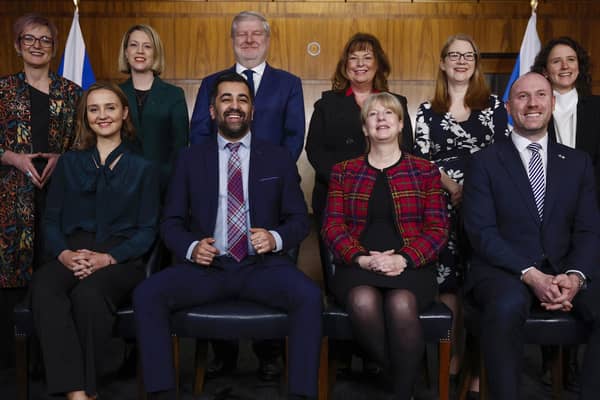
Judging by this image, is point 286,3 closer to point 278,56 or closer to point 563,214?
point 278,56

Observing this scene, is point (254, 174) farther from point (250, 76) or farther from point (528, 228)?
point (528, 228)

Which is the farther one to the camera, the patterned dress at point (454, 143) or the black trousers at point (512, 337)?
the patterned dress at point (454, 143)

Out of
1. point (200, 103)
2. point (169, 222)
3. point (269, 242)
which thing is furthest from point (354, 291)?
point (200, 103)

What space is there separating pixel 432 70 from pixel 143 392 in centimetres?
478

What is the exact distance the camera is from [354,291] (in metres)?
2.52

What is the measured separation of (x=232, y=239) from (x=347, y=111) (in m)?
0.90

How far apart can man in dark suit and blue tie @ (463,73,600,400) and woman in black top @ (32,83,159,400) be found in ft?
4.45

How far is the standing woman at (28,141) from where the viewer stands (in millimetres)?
3121

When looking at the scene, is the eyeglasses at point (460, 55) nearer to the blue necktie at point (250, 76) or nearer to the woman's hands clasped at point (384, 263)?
the blue necktie at point (250, 76)

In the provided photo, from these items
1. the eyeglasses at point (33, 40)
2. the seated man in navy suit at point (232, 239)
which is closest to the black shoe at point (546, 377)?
the seated man in navy suit at point (232, 239)

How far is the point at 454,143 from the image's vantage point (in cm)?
307

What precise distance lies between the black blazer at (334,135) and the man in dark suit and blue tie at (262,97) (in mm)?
78

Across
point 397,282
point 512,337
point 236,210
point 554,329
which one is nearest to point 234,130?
point 236,210

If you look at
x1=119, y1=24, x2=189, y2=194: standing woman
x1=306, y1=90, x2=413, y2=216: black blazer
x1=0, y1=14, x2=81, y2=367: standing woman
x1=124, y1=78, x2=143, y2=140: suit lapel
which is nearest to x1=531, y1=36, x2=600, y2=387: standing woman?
x1=306, y1=90, x2=413, y2=216: black blazer
